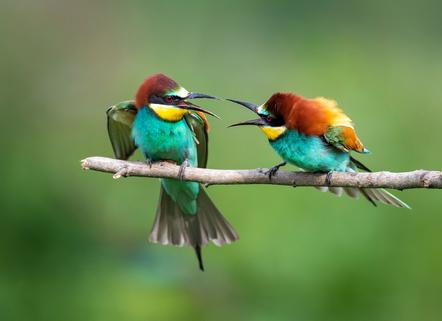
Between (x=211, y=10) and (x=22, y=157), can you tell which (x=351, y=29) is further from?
(x=22, y=157)

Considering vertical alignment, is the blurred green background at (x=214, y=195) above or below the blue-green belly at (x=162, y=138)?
below

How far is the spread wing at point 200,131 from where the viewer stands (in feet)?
12.1

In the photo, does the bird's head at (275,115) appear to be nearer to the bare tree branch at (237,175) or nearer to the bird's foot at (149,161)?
the bare tree branch at (237,175)

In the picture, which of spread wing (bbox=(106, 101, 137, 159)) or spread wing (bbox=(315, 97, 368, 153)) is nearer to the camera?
spread wing (bbox=(315, 97, 368, 153))

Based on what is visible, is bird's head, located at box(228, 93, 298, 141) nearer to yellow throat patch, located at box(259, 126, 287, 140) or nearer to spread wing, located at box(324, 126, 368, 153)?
yellow throat patch, located at box(259, 126, 287, 140)

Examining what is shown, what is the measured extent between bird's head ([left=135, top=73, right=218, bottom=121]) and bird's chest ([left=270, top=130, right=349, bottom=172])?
17.3 inches

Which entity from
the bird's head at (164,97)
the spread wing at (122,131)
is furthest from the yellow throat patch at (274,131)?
the spread wing at (122,131)

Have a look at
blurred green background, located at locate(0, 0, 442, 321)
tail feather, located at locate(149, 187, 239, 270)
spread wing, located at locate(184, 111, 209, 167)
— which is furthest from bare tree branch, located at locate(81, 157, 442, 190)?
blurred green background, located at locate(0, 0, 442, 321)

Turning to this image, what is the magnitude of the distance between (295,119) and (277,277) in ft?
4.68

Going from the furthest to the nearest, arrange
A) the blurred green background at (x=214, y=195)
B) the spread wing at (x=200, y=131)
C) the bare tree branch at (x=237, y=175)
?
the blurred green background at (x=214, y=195) → the spread wing at (x=200, y=131) → the bare tree branch at (x=237, y=175)

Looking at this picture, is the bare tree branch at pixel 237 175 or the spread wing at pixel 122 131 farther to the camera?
the spread wing at pixel 122 131

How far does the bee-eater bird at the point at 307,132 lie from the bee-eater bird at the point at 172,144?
0.27m

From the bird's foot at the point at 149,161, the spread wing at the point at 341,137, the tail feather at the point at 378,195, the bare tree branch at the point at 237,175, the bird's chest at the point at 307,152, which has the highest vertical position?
the spread wing at the point at 341,137

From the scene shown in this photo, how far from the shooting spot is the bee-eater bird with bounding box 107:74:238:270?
3600 millimetres
